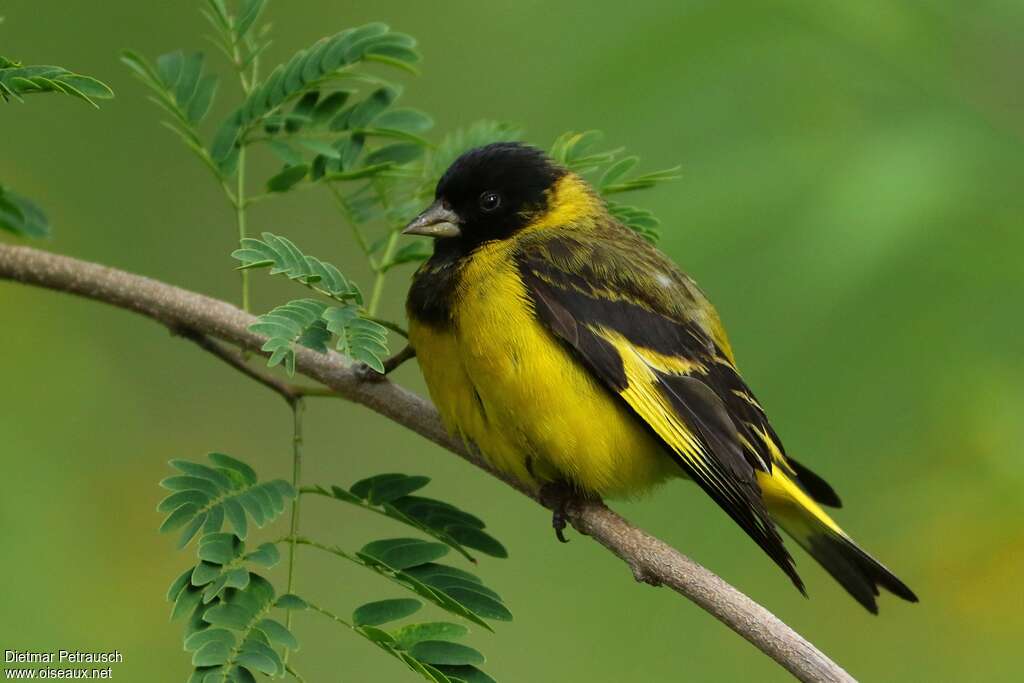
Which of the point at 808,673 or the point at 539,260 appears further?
the point at 539,260

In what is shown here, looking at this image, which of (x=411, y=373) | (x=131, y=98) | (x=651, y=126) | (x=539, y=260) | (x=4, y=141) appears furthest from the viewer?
(x=411, y=373)

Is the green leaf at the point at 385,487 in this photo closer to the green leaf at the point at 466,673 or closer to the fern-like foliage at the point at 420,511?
the fern-like foliage at the point at 420,511

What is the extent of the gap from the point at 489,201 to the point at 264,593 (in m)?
1.69

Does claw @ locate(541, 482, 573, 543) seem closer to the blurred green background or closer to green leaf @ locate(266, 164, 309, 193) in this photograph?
the blurred green background

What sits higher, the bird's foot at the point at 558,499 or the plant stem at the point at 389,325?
the plant stem at the point at 389,325

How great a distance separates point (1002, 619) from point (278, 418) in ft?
10.9

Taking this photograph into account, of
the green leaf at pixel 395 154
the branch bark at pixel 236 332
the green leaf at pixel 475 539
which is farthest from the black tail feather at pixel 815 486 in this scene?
the green leaf at pixel 395 154

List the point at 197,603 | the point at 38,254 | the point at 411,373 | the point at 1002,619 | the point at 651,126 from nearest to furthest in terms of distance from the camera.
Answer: the point at 197,603, the point at 38,254, the point at 651,126, the point at 1002,619, the point at 411,373

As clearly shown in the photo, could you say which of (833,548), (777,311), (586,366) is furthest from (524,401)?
(833,548)

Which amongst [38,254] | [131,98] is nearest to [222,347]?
[38,254]

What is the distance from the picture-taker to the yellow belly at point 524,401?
140 inches

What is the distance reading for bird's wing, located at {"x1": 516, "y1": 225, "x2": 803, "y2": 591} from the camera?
11.7 feet

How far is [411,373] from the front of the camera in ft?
22.3

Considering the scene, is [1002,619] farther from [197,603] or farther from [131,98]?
[131,98]
